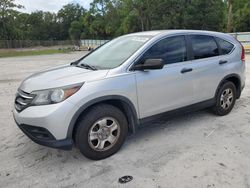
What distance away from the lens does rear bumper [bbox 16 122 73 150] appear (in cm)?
298

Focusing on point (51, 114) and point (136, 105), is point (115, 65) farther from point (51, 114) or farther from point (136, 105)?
point (51, 114)

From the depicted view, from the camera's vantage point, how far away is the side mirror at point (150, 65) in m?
3.35

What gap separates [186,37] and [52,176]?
115 inches

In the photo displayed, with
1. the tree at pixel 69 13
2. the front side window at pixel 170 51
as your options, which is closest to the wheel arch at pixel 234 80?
the front side window at pixel 170 51

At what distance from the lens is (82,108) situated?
9.94 ft

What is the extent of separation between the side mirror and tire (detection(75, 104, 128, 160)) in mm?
661

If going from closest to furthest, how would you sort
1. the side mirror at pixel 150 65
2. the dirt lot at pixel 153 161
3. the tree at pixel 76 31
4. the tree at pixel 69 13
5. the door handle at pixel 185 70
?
the dirt lot at pixel 153 161, the side mirror at pixel 150 65, the door handle at pixel 185 70, the tree at pixel 76 31, the tree at pixel 69 13

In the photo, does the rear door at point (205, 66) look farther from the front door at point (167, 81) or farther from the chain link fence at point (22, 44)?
the chain link fence at point (22, 44)

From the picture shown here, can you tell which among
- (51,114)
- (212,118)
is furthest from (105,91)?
(212,118)

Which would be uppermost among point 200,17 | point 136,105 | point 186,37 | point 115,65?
point 200,17

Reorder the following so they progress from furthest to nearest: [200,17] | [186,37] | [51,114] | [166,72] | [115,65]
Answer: [200,17] < [186,37] < [166,72] < [115,65] < [51,114]

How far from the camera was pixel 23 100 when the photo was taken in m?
3.23

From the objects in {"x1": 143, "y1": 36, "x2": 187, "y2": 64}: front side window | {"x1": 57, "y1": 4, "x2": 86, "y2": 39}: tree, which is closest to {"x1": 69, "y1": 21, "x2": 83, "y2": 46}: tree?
{"x1": 57, "y1": 4, "x2": 86, "y2": 39}: tree

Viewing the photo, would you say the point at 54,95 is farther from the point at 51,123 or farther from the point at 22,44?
the point at 22,44
